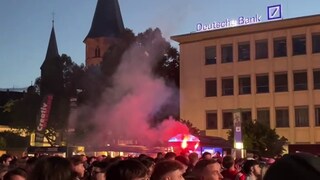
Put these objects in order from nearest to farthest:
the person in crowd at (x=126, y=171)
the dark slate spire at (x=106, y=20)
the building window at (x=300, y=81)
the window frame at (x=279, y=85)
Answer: the person in crowd at (x=126, y=171)
the building window at (x=300, y=81)
the window frame at (x=279, y=85)
the dark slate spire at (x=106, y=20)

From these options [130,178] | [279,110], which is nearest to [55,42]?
[279,110]

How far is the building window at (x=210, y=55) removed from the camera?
178 feet

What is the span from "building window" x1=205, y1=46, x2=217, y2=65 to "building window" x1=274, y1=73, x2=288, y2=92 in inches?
257

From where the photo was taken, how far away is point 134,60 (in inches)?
2175

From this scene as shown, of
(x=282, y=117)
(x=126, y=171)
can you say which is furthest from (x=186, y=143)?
(x=126, y=171)

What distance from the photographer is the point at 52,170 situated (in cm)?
408

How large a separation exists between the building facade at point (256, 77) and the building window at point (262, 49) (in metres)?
0.09

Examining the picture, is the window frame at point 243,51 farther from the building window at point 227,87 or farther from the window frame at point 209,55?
the window frame at point 209,55

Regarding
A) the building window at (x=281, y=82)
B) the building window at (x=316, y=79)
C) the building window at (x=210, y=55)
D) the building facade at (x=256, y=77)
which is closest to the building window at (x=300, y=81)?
the building facade at (x=256, y=77)

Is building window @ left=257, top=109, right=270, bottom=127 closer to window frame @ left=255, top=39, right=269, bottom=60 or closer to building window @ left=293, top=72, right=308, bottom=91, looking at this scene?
building window @ left=293, top=72, right=308, bottom=91

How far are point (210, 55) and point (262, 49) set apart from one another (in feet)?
18.5

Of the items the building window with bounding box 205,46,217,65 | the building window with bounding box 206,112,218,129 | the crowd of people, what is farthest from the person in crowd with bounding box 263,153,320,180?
the building window with bounding box 205,46,217,65

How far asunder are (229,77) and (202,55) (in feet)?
12.5

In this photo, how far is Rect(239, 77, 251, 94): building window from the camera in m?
52.1
